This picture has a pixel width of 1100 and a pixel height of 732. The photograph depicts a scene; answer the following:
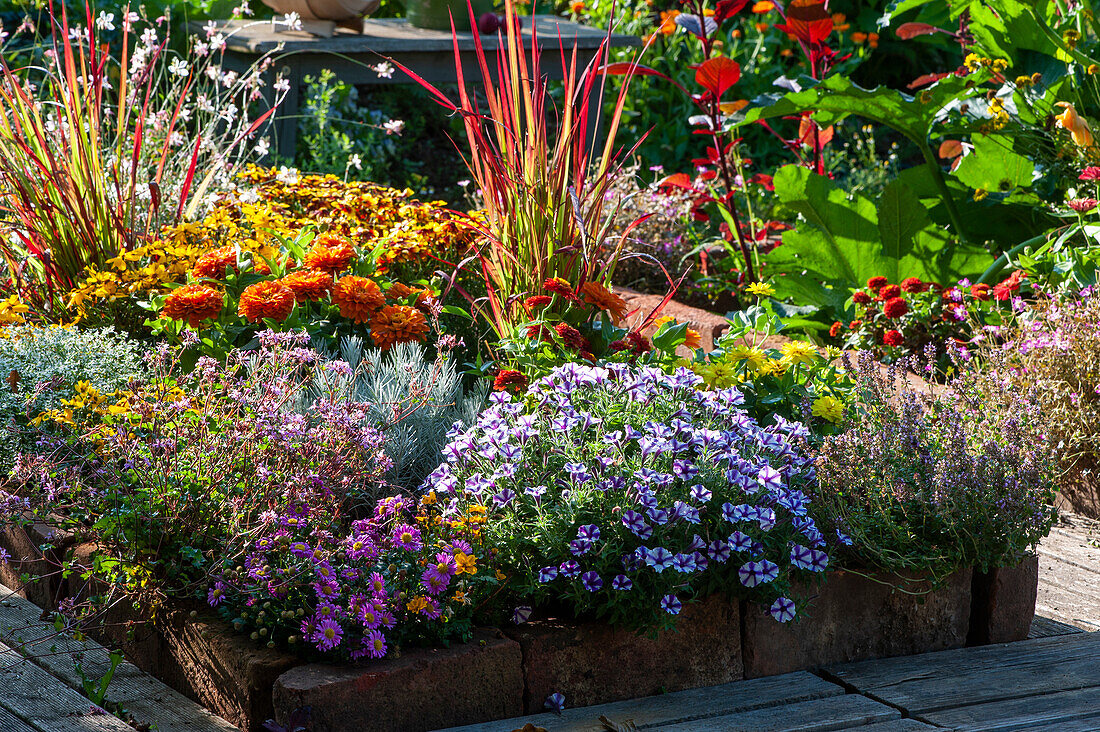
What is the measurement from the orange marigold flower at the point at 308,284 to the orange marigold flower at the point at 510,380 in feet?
2.23

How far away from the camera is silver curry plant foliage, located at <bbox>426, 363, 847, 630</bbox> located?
2.14m

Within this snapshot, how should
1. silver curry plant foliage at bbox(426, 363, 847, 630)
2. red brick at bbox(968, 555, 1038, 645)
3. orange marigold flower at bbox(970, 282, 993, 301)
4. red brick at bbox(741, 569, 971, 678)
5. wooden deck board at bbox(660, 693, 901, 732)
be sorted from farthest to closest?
orange marigold flower at bbox(970, 282, 993, 301), red brick at bbox(968, 555, 1038, 645), red brick at bbox(741, 569, 971, 678), silver curry plant foliage at bbox(426, 363, 847, 630), wooden deck board at bbox(660, 693, 901, 732)

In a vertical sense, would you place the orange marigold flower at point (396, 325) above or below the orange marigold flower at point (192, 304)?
below

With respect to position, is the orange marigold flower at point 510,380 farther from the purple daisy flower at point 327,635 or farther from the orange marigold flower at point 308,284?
the purple daisy flower at point 327,635

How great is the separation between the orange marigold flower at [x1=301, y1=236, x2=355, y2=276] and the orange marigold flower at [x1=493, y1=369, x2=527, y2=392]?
29.9 inches

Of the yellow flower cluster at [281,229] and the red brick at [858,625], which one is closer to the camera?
the red brick at [858,625]

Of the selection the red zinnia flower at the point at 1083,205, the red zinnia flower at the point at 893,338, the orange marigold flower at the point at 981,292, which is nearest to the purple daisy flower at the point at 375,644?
the red zinnia flower at the point at 893,338

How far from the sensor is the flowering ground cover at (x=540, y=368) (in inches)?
86.4

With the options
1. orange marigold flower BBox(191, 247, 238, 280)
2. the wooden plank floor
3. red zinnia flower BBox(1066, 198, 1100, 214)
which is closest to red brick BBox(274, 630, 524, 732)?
the wooden plank floor

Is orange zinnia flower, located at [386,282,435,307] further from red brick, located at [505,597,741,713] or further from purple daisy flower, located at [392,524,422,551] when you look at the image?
red brick, located at [505,597,741,713]

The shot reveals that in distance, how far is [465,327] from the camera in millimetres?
3688

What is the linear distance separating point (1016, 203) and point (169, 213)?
3250 mm

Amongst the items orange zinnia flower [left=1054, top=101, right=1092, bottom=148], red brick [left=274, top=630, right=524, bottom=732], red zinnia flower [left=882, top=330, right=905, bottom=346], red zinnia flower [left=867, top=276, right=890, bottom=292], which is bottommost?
red brick [left=274, top=630, right=524, bottom=732]

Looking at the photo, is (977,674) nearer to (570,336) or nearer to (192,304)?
(570,336)
